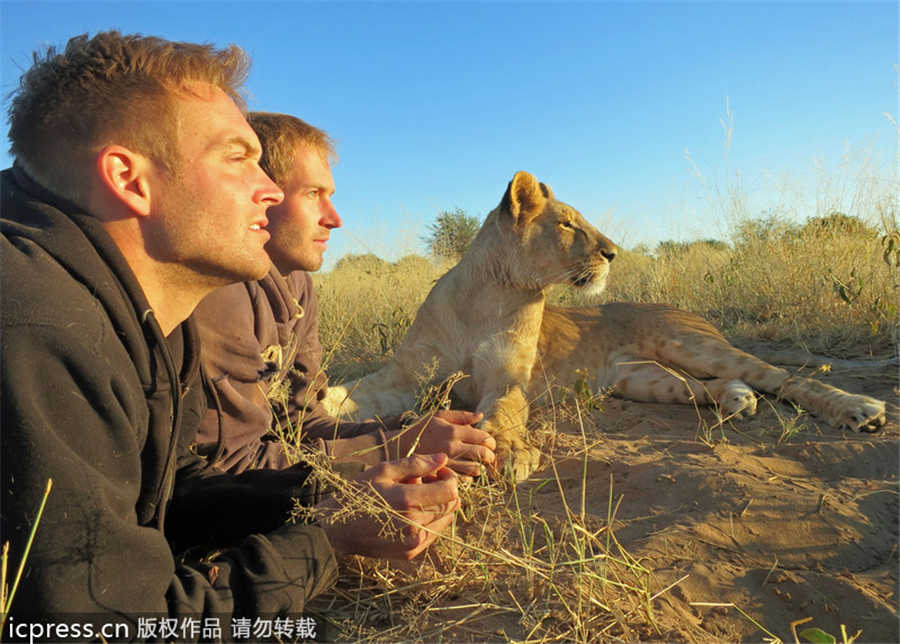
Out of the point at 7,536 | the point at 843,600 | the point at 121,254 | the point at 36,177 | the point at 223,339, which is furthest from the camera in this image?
the point at 223,339

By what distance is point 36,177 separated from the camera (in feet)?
5.19

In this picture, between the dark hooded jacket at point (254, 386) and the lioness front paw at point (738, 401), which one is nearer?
the dark hooded jacket at point (254, 386)

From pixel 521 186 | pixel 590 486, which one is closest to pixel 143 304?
pixel 590 486

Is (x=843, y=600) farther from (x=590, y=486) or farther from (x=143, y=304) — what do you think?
(x=143, y=304)

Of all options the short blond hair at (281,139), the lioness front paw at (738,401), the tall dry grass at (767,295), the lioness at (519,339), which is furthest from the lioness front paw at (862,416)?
the short blond hair at (281,139)

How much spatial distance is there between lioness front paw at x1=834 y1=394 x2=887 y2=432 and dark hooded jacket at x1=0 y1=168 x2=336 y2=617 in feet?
9.59

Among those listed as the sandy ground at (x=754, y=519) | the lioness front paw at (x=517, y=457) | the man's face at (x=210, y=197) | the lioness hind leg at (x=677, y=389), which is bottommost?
the sandy ground at (x=754, y=519)

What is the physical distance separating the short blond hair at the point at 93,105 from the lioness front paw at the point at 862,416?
342 centimetres

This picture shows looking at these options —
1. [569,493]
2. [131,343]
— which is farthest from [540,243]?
[131,343]

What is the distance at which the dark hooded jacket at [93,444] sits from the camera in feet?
3.72

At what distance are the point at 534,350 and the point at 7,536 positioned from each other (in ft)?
10.9

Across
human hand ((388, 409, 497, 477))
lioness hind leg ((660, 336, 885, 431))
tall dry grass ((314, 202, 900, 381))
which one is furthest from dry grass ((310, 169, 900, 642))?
lioness hind leg ((660, 336, 885, 431))

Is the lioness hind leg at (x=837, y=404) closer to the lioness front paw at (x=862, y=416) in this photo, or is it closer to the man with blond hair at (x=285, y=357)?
the lioness front paw at (x=862, y=416)

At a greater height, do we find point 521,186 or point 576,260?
point 521,186
